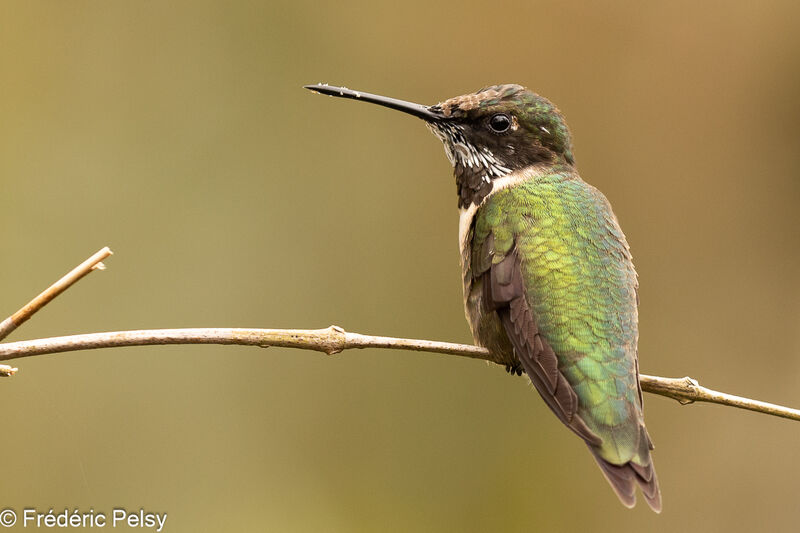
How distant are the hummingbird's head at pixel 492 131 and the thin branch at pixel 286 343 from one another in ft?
3.70

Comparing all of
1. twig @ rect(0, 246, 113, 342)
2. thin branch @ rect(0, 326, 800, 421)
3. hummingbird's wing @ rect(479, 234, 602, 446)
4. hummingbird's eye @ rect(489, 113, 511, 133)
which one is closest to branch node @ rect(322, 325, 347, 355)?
thin branch @ rect(0, 326, 800, 421)

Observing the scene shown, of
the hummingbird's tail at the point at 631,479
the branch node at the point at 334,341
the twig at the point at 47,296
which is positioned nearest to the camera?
the twig at the point at 47,296

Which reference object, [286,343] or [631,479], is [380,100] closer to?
[286,343]

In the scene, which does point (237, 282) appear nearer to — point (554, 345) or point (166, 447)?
point (166, 447)

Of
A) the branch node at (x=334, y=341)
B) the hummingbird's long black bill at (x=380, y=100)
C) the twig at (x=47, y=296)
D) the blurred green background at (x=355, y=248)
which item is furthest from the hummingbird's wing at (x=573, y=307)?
the blurred green background at (x=355, y=248)

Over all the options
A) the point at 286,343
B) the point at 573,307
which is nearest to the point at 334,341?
the point at 286,343

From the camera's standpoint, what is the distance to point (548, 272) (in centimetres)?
369

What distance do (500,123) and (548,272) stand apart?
38.0 inches

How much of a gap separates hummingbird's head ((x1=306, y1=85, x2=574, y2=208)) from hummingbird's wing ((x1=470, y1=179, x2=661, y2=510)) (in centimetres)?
25

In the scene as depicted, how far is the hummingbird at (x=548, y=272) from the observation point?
11.0 feet

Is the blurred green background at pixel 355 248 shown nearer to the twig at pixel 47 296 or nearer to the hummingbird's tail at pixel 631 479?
the hummingbird's tail at pixel 631 479

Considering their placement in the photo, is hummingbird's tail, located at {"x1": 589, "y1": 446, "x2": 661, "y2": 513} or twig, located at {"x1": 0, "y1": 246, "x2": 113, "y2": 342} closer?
twig, located at {"x1": 0, "y1": 246, "x2": 113, "y2": 342}

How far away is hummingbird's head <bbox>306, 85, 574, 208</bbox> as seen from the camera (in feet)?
14.2

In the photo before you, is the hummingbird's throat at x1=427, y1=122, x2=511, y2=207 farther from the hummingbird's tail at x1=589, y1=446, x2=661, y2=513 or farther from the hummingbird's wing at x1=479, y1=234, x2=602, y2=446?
the hummingbird's tail at x1=589, y1=446, x2=661, y2=513
